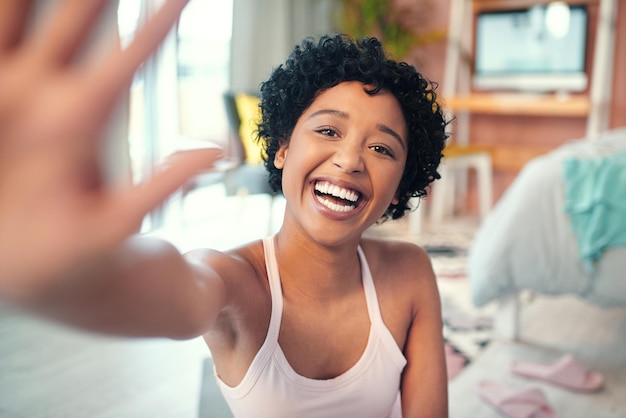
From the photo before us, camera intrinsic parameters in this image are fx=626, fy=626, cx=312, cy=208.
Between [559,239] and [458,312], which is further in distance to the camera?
[458,312]

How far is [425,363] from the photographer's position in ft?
3.38

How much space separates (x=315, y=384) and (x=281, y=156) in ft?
1.19

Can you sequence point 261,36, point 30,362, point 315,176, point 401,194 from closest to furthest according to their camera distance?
1. point 315,176
2. point 401,194
3. point 30,362
4. point 261,36

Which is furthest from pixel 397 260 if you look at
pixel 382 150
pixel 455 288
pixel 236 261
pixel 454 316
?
pixel 455 288

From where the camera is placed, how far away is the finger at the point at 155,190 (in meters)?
0.33

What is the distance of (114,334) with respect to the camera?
390 millimetres

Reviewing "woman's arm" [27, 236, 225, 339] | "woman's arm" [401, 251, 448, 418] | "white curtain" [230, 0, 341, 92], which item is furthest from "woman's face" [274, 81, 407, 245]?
"white curtain" [230, 0, 341, 92]

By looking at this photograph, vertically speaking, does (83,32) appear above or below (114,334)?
above

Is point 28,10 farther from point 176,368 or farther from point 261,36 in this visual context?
point 261,36

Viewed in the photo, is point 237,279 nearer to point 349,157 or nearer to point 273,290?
point 273,290

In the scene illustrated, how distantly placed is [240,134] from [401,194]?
2.73 m

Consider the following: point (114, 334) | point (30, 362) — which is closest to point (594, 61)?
point (30, 362)

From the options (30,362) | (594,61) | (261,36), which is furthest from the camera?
(261,36)

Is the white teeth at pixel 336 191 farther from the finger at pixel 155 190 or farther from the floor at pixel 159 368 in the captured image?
the floor at pixel 159 368
